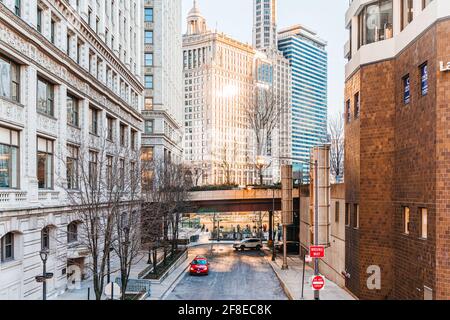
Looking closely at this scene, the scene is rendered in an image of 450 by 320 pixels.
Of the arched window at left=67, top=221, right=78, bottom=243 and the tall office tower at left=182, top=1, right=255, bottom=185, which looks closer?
the arched window at left=67, top=221, right=78, bottom=243

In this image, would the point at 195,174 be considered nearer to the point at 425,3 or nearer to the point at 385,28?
the point at 385,28

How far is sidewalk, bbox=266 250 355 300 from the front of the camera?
21.6 meters

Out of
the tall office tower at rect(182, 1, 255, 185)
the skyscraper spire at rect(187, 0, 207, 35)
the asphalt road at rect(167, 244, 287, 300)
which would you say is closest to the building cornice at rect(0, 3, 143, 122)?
the asphalt road at rect(167, 244, 287, 300)

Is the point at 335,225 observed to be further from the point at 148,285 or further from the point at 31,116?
the point at 31,116

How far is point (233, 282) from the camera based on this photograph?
92.3 feet

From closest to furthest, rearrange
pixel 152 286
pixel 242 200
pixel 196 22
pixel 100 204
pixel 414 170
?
1. pixel 414 170
2. pixel 100 204
3. pixel 152 286
4. pixel 242 200
5. pixel 196 22

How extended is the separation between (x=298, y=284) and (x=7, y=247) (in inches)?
635

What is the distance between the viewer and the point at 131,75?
44.0 metres

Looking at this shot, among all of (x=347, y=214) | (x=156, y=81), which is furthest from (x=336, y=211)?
(x=156, y=81)

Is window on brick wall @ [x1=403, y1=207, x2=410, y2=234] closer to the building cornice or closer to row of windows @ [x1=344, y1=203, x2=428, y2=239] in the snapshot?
row of windows @ [x1=344, y1=203, x2=428, y2=239]

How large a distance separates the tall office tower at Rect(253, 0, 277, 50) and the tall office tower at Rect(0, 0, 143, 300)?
27.3 meters

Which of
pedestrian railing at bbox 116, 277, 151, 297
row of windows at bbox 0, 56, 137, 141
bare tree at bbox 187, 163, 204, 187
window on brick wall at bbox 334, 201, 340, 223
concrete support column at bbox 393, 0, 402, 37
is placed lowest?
pedestrian railing at bbox 116, 277, 151, 297

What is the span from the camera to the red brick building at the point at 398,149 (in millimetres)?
13844
